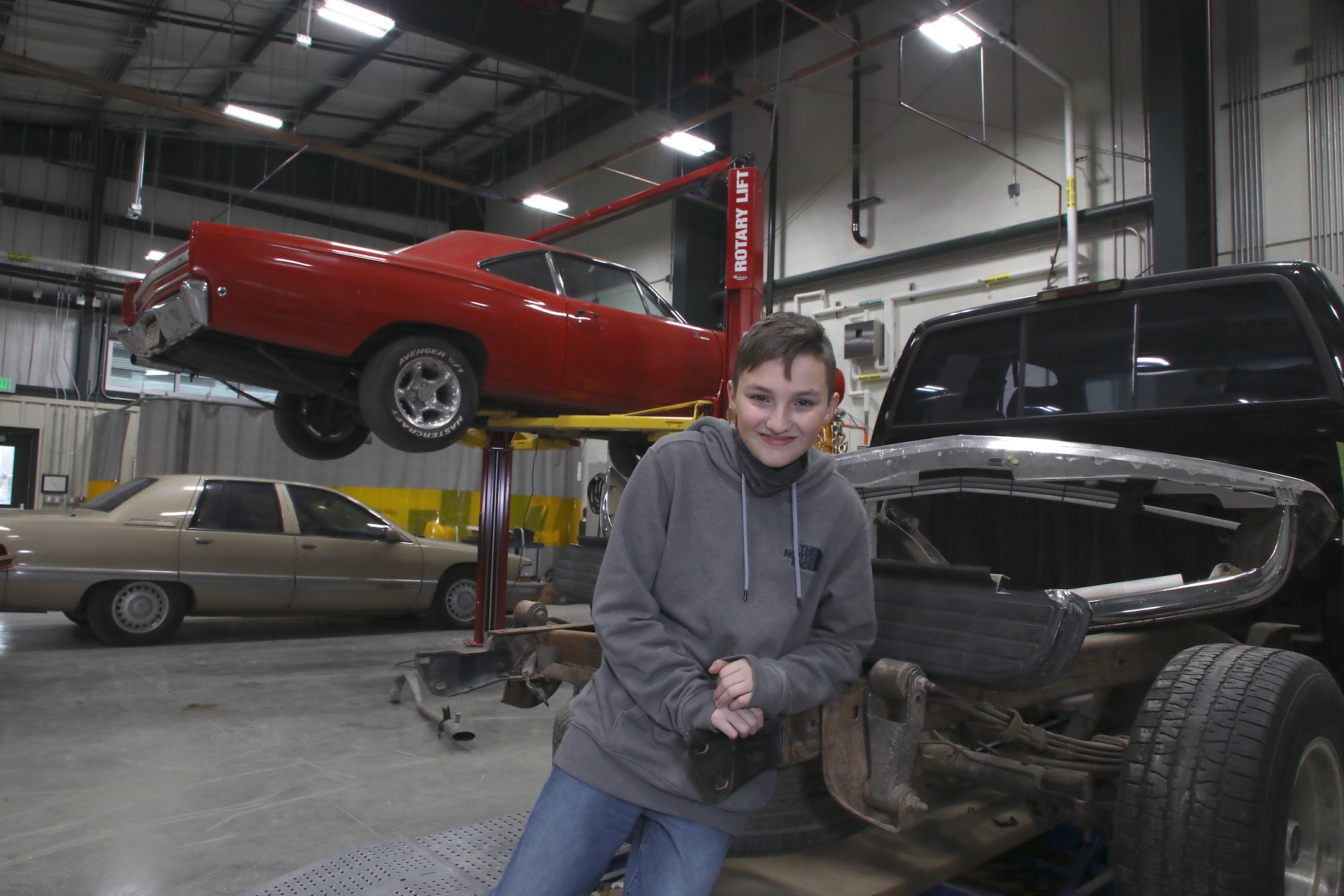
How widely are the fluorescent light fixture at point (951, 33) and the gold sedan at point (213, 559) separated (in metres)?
6.39

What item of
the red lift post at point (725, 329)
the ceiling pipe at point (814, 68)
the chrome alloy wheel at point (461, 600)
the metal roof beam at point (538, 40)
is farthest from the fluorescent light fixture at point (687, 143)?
the chrome alloy wheel at point (461, 600)

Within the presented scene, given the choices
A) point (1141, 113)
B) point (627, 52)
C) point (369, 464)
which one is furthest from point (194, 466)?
point (1141, 113)

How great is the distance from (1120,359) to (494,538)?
4139mm

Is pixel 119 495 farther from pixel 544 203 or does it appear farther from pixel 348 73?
pixel 348 73

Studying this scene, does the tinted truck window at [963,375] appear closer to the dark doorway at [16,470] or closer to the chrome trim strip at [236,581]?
the chrome trim strip at [236,581]

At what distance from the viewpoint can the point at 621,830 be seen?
4.33ft

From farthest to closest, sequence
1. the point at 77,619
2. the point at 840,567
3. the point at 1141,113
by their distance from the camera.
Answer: the point at 1141,113 → the point at 77,619 → the point at 840,567

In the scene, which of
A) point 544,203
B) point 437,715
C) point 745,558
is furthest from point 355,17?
point 745,558

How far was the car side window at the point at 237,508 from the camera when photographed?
6289 millimetres

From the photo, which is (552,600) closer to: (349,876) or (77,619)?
(77,619)

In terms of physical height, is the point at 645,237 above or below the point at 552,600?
above

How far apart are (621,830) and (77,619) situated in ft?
22.0

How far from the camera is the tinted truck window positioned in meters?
3.07

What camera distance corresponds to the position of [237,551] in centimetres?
622
